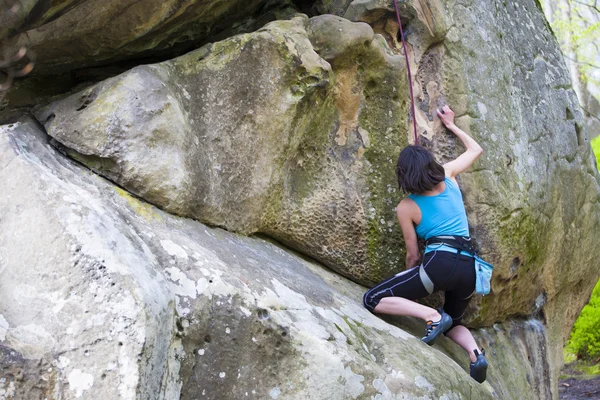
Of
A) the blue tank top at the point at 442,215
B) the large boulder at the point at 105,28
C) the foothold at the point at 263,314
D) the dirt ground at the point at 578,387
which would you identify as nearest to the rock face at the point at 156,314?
the foothold at the point at 263,314

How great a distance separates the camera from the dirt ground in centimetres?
799

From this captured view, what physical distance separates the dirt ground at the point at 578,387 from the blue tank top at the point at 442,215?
4.92 meters

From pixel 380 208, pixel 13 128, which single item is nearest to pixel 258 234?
pixel 380 208

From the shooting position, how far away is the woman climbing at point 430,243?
3.94 metres

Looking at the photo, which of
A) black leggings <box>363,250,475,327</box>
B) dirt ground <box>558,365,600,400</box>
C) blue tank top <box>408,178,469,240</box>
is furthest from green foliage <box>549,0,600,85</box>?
black leggings <box>363,250,475,327</box>

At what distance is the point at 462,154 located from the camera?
4.39 m

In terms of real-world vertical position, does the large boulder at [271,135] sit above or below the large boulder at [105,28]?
below

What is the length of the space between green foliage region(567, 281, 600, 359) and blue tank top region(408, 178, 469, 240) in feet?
19.1

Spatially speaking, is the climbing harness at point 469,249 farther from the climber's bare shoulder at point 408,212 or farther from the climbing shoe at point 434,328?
the climbing shoe at point 434,328

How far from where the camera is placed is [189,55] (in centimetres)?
379

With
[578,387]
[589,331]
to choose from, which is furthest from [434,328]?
[589,331]

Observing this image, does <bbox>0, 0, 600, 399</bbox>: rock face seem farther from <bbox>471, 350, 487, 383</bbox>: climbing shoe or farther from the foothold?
<bbox>471, 350, 487, 383</bbox>: climbing shoe

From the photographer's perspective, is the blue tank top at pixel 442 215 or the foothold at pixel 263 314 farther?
the blue tank top at pixel 442 215

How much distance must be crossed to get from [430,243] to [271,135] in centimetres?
111
